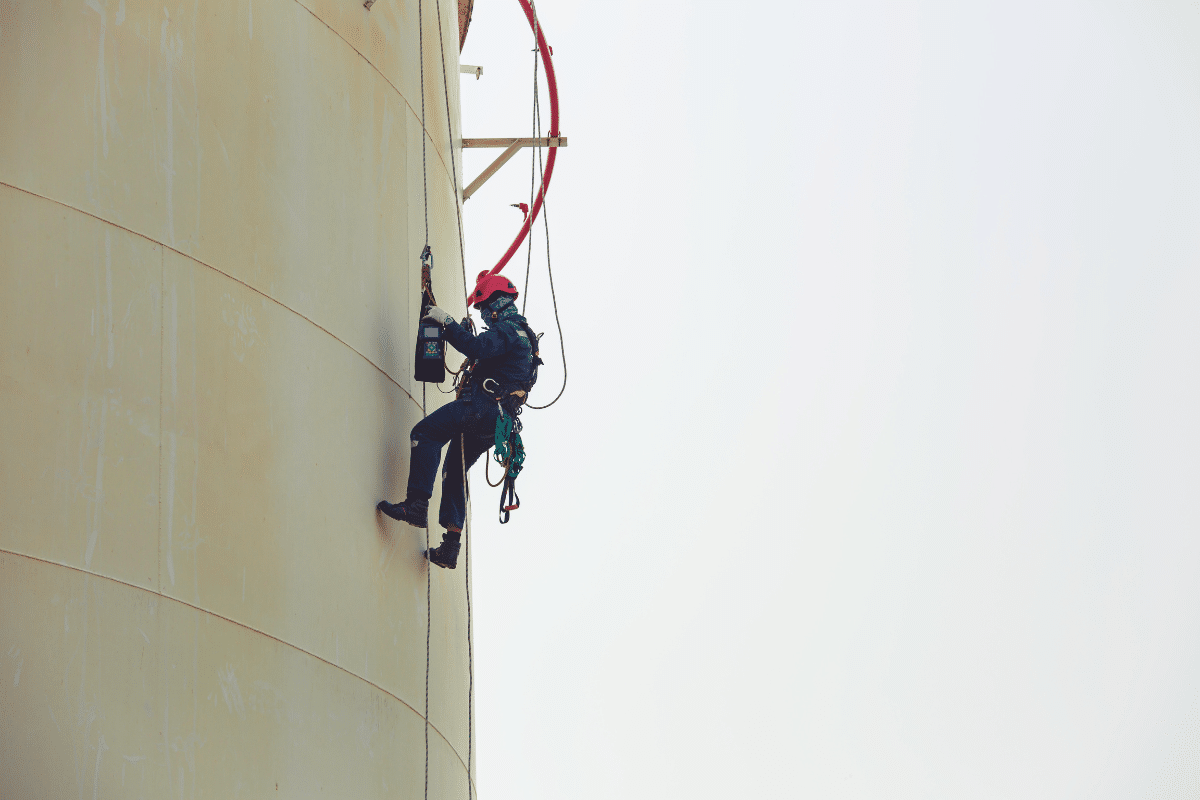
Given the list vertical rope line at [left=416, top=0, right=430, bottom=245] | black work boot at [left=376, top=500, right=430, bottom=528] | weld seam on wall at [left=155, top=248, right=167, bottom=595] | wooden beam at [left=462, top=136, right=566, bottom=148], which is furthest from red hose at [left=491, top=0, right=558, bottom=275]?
weld seam on wall at [left=155, top=248, right=167, bottom=595]

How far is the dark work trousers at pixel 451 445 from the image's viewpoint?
33.8 feet

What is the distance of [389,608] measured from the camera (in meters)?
9.87

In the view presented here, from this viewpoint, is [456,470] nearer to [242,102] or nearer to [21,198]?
[242,102]

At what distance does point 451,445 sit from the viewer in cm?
1092

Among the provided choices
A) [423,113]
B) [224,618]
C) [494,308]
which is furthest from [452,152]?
[224,618]

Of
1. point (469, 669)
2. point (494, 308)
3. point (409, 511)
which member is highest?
point (494, 308)

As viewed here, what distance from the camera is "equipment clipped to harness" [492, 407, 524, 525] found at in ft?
35.4

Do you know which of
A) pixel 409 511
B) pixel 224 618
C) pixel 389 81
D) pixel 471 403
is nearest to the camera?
pixel 224 618

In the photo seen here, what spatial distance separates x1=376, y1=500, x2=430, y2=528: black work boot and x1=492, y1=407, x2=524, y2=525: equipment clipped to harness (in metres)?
0.85

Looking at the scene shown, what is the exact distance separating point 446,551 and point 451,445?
823mm

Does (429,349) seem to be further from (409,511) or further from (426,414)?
(409,511)

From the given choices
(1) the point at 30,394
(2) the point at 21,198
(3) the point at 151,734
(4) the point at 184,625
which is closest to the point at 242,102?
(2) the point at 21,198

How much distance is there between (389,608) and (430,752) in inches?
48.6

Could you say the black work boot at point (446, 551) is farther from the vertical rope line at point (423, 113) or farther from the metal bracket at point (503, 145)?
the metal bracket at point (503, 145)
